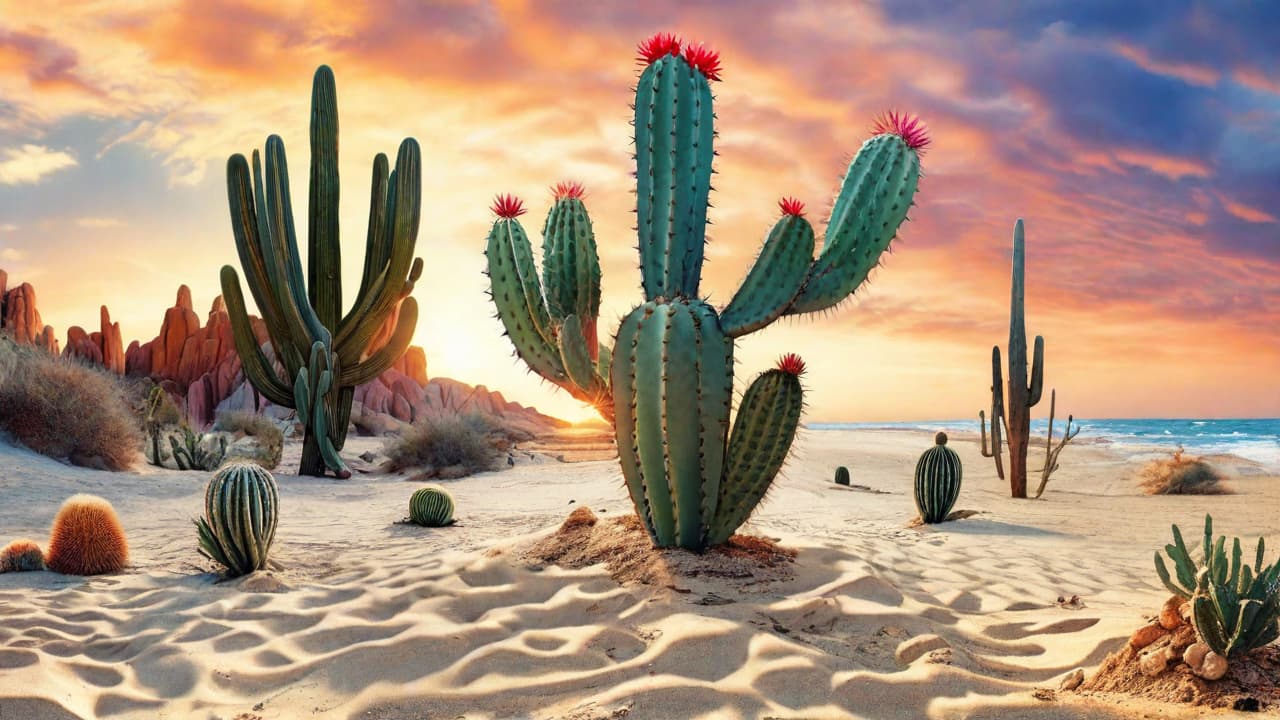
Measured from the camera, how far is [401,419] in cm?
3481

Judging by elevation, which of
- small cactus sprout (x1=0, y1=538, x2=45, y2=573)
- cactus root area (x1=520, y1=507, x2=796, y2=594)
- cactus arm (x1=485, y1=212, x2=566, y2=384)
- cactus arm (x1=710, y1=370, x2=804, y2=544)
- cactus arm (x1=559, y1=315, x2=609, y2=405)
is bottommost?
small cactus sprout (x1=0, y1=538, x2=45, y2=573)

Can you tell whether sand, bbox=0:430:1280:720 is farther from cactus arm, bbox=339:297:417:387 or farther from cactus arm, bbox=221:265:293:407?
cactus arm, bbox=339:297:417:387

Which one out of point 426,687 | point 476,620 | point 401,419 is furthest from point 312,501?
point 401,419

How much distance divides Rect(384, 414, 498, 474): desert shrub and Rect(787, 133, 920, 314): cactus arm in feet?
37.4

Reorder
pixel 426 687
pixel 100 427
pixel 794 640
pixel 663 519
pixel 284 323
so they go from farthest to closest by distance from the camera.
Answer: pixel 284 323
pixel 100 427
pixel 663 519
pixel 794 640
pixel 426 687

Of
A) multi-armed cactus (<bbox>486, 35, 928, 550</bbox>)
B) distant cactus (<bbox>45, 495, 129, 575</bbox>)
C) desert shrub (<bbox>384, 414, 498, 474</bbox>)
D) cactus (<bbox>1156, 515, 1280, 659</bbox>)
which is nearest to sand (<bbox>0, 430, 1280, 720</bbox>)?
distant cactus (<bbox>45, 495, 129, 575</bbox>)

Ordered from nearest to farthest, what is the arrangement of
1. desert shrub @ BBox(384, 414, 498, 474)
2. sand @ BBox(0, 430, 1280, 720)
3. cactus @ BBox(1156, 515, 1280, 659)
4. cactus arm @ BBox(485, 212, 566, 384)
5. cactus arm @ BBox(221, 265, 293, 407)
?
cactus @ BBox(1156, 515, 1280, 659) → sand @ BBox(0, 430, 1280, 720) → cactus arm @ BBox(485, 212, 566, 384) → cactus arm @ BBox(221, 265, 293, 407) → desert shrub @ BBox(384, 414, 498, 474)

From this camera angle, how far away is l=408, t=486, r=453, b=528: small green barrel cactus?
819 cm

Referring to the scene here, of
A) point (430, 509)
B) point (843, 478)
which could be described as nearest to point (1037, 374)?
point (843, 478)

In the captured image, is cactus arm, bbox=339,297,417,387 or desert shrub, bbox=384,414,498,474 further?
desert shrub, bbox=384,414,498,474

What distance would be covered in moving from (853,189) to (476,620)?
129 inches

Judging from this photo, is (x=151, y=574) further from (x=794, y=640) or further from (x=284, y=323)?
(x=284, y=323)

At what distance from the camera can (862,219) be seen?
198 inches

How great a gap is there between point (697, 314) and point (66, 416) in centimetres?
1135
